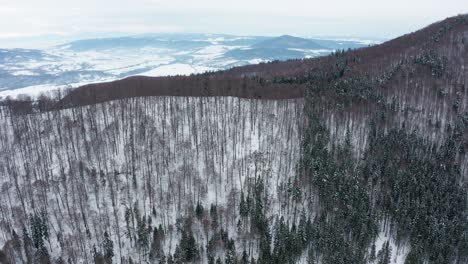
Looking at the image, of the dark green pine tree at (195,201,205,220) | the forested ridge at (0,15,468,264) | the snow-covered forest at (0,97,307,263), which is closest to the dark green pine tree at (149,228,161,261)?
the forested ridge at (0,15,468,264)

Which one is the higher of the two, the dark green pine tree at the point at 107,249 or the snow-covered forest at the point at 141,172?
the snow-covered forest at the point at 141,172

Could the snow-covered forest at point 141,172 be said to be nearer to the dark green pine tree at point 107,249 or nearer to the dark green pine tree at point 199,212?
the dark green pine tree at point 199,212

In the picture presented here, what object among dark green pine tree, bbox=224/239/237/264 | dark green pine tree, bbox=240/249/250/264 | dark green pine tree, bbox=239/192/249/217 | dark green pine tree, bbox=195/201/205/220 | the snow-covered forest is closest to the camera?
dark green pine tree, bbox=224/239/237/264

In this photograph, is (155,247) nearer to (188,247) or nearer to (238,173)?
(188,247)

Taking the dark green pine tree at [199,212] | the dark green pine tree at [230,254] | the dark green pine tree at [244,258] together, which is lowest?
the dark green pine tree at [244,258]

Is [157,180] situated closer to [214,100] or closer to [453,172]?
[214,100]

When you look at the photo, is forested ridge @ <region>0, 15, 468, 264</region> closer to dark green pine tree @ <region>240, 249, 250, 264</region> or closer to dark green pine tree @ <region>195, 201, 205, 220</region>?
dark green pine tree @ <region>195, 201, 205, 220</region>

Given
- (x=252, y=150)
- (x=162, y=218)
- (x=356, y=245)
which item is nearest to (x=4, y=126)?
(x=162, y=218)

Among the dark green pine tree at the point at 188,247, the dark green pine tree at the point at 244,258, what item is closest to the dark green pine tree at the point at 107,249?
the dark green pine tree at the point at 188,247

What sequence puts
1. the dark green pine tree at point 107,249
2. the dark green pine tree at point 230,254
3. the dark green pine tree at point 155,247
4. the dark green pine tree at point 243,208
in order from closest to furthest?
1. the dark green pine tree at point 230,254
2. the dark green pine tree at point 107,249
3. the dark green pine tree at point 155,247
4. the dark green pine tree at point 243,208
